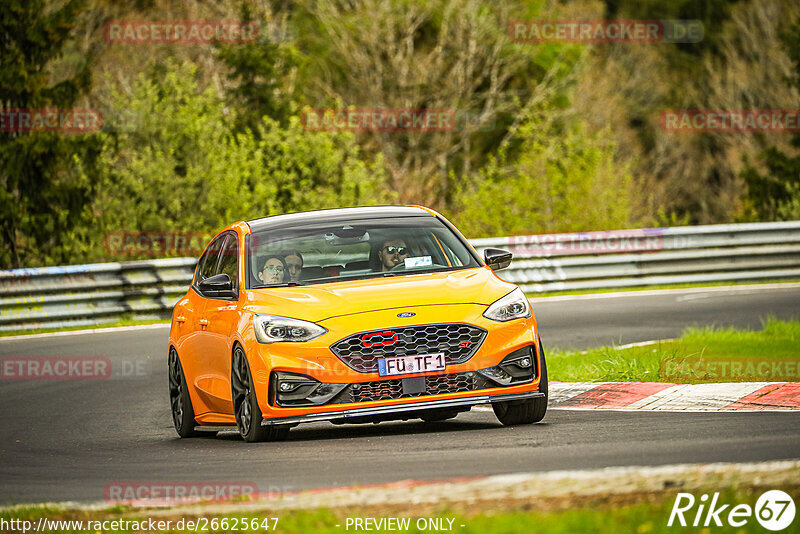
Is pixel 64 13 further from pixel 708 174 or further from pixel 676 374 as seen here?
pixel 708 174

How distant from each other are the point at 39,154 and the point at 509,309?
777 inches

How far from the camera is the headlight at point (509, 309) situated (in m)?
9.77

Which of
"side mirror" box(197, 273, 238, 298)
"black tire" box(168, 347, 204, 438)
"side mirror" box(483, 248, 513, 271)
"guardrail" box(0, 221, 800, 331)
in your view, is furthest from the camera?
"guardrail" box(0, 221, 800, 331)

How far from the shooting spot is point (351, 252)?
10695 mm

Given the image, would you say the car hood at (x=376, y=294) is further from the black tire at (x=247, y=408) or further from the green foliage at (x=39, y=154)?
the green foliage at (x=39, y=154)

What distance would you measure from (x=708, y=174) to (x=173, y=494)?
60046 millimetres

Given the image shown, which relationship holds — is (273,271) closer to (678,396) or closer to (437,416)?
(437,416)

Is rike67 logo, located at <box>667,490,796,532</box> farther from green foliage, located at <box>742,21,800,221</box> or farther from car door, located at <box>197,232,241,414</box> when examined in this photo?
green foliage, located at <box>742,21,800,221</box>

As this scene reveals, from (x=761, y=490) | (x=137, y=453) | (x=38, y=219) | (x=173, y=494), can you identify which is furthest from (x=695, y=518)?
(x=38, y=219)

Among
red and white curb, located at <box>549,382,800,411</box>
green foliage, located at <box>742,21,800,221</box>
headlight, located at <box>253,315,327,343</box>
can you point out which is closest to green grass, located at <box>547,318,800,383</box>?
red and white curb, located at <box>549,382,800,411</box>

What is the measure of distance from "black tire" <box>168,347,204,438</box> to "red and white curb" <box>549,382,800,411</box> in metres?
2.89

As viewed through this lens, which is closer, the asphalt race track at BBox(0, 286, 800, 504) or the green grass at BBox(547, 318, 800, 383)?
the asphalt race track at BBox(0, 286, 800, 504)

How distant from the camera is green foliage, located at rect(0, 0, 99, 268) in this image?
27.8 m

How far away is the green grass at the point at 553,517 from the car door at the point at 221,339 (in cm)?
397
